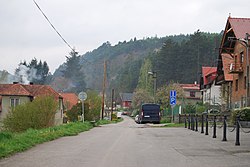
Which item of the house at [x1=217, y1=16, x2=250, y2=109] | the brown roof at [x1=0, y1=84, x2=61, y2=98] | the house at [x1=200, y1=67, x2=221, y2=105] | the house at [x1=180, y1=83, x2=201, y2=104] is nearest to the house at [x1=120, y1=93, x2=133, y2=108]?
the house at [x1=180, y1=83, x2=201, y2=104]

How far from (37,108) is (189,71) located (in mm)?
73048

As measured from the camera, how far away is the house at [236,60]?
4406cm

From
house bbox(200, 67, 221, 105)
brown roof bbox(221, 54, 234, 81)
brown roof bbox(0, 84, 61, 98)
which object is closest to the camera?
brown roof bbox(221, 54, 234, 81)

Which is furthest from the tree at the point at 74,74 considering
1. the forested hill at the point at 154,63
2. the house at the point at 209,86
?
the house at the point at 209,86

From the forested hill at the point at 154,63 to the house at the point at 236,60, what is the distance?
61.2 ft

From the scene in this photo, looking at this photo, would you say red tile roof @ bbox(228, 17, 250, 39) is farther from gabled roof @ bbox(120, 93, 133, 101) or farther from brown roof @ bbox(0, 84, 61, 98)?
gabled roof @ bbox(120, 93, 133, 101)

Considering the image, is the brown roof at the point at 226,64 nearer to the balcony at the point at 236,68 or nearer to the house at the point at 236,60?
the house at the point at 236,60

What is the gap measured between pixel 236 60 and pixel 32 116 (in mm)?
26855

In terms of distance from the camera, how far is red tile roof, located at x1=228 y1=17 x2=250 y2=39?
44.0 meters

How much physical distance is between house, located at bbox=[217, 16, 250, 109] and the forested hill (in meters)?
18.7

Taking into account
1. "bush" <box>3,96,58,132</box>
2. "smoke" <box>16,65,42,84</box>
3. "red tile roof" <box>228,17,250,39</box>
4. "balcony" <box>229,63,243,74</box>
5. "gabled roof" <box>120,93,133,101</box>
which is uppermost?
"red tile roof" <box>228,17,250,39</box>

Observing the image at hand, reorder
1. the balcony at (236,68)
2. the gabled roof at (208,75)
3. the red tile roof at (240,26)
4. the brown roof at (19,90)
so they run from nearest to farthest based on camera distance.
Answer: the red tile roof at (240,26)
the balcony at (236,68)
the brown roof at (19,90)
the gabled roof at (208,75)

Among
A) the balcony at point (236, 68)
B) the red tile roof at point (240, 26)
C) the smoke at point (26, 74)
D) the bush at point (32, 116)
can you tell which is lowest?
the bush at point (32, 116)

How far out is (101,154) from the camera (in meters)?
12.9
